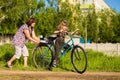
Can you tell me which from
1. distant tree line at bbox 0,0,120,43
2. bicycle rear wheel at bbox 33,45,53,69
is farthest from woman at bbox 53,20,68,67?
distant tree line at bbox 0,0,120,43

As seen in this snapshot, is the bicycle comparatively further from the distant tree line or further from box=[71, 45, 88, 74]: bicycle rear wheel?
the distant tree line

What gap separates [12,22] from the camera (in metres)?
52.8

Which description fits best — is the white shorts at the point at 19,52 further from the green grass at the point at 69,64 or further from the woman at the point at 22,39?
the green grass at the point at 69,64

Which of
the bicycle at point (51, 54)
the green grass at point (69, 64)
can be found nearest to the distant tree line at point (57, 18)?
the green grass at point (69, 64)

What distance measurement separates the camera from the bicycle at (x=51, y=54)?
10039 millimetres

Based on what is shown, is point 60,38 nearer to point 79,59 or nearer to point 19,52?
point 79,59

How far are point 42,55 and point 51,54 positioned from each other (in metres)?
0.38

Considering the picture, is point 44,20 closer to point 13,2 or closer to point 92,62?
point 13,2

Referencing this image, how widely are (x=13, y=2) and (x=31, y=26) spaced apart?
39.1m

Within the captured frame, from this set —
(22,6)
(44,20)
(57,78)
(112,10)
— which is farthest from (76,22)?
(57,78)

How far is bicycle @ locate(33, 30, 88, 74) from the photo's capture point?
10039 millimetres

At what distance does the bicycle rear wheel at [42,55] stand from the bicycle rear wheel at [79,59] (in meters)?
0.80

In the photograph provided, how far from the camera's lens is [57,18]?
1813 inches

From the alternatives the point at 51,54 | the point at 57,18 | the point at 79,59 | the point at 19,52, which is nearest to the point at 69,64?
the point at 51,54
